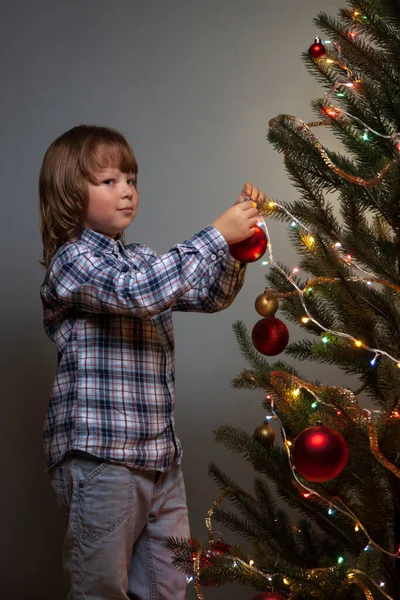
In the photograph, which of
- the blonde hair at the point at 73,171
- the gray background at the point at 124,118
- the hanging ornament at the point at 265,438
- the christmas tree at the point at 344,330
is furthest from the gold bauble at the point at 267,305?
the gray background at the point at 124,118

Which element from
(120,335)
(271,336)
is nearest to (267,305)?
(271,336)

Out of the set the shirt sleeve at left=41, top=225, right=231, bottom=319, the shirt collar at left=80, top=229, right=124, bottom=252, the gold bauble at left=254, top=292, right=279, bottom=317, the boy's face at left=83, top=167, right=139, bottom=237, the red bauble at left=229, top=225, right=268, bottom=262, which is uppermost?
the boy's face at left=83, top=167, right=139, bottom=237

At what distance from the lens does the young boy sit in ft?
3.79

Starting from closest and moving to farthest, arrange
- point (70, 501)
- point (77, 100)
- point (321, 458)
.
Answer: point (321, 458) < point (70, 501) < point (77, 100)

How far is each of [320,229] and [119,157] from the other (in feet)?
1.33

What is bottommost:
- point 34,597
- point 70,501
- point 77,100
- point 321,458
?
point 34,597

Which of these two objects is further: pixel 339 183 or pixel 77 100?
pixel 77 100

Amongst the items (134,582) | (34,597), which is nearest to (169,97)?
(134,582)

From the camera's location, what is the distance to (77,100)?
1.79 m

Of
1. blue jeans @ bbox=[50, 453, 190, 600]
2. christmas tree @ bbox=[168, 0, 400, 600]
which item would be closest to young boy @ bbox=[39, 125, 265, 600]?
blue jeans @ bbox=[50, 453, 190, 600]

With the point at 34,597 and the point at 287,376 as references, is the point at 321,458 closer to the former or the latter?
the point at 287,376

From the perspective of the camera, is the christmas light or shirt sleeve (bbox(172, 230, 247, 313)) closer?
A: the christmas light

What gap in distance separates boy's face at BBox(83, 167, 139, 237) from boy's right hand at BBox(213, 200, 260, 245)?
240mm

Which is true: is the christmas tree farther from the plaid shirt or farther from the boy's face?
the boy's face
